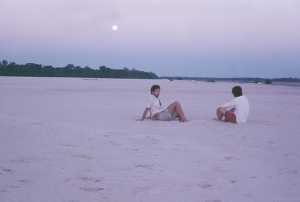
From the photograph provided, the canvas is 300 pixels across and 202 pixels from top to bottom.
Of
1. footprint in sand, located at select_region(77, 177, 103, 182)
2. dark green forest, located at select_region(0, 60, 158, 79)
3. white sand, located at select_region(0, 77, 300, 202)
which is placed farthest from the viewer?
dark green forest, located at select_region(0, 60, 158, 79)

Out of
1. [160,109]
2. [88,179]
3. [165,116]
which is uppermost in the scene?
[160,109]

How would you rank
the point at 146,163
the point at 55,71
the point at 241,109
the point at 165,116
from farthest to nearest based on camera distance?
the point at 55,71
the point at 165,116
the point at 241,109
the point at 146,163

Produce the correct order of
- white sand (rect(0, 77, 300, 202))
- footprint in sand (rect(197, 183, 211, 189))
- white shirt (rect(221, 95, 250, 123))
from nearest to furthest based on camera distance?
1. white sand (rect(0, 77, 300, 202))
2. footprint in sand (rect(197, 183, 211, 189))
3. white shirt (rect(221, 95, 250, 123))

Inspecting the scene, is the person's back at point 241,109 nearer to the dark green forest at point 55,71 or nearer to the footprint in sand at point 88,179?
the footprint in sand at point 88,179

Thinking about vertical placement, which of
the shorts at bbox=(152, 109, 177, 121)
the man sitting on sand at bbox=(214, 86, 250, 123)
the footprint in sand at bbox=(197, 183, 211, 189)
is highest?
the man sitting on sand at bbox=(214, 86, 250, 123)

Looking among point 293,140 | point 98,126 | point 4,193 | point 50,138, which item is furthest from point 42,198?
point 293,140

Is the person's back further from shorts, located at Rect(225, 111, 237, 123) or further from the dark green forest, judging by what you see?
the dark green forest

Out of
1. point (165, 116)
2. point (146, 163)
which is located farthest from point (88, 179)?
point (165, 116)

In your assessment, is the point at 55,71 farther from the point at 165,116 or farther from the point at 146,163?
the point at 146,163

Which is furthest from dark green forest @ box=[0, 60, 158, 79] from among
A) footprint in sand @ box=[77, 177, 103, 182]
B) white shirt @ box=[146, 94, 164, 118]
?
footprint in sand @ box=[77, 177, 103, 182]

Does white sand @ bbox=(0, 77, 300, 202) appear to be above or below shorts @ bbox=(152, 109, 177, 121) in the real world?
below

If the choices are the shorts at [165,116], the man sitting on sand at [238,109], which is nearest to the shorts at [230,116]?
the man sitting on sand at [238,109]

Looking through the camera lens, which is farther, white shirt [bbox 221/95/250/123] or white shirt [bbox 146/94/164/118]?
white shirt [bbox 146/94/164/118]

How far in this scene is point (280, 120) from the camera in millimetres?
8227
